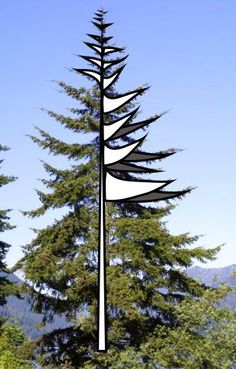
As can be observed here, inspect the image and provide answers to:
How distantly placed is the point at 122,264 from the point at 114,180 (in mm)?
15189

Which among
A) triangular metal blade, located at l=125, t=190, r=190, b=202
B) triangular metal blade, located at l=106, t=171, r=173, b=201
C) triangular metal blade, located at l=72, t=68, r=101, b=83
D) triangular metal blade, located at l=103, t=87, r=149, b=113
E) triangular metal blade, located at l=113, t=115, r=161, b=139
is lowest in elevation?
triangular metal blade, located at l=125, t=190, r=190, b=202

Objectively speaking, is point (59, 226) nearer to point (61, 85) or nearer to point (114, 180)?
point (61, 85)

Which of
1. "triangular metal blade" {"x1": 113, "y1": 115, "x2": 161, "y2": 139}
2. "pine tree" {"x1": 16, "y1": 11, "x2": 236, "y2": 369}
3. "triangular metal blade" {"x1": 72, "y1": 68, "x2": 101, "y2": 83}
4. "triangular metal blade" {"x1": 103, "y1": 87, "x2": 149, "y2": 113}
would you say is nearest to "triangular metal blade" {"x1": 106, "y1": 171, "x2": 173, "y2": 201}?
"triangular metal blade" {"x1": 113, "y1": 115, "x2": 161, "y2": 139}

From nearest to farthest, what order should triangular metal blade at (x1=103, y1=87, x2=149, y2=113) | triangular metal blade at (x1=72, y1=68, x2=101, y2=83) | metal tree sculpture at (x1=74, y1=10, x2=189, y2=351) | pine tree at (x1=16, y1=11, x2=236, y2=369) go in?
metal tree sculpture at (x1=74, y1=10, x2=189, y2=351) < triangular metal blade at (x1=103, y1=87, x2=149, y2=113) < triangular metal blade at (x1=72, y1=68, x2=101, y2=83) < pine tree at (x1=16, y1=11, x2=236, y2=369)

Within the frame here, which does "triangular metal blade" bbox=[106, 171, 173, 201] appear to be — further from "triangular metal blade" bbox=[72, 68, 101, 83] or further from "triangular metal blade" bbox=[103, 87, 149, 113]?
"triangular metal blade" bbox=[72, 68, 101, 83]

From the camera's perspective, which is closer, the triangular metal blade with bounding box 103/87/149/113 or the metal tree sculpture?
the metal tree sculpture

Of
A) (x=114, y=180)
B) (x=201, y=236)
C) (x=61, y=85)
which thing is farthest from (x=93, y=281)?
(x=114, y=180)

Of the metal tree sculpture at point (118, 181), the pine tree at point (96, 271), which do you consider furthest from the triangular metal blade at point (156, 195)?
the pine tree at point (96, 271)

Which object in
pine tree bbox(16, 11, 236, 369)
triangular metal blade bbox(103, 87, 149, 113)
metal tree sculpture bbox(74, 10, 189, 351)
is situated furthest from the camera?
pine tree bbox(16, 11, 236, 369)

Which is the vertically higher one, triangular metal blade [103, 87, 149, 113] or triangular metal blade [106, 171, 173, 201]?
triangular metal blade [103, 87, 149, 113]

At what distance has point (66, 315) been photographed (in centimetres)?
1959

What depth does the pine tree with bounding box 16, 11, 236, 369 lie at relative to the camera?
667 inches

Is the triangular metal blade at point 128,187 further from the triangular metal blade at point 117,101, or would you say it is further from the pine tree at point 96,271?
the pine tree at point 96,271

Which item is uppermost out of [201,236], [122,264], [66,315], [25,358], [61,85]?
[61,85]
